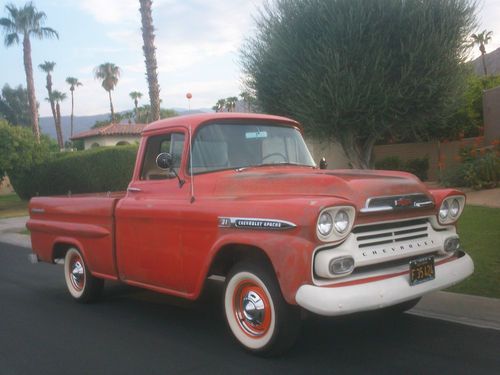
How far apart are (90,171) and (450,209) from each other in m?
22.9

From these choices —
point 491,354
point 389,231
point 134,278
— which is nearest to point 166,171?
point 134,278

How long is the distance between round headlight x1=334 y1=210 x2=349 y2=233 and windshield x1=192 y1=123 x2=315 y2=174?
1560 mm

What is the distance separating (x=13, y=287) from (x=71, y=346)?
3.48 metres

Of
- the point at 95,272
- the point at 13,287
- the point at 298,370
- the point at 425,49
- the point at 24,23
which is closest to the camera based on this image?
the point at 298,370

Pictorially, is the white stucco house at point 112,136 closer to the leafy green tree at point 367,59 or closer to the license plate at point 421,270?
the leafy green tree at point 367,59

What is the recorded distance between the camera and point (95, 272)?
6.44 meters

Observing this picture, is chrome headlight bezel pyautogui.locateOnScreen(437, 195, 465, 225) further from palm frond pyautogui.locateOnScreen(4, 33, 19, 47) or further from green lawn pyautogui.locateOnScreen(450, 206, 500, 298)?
palm frond pyautogui.locateOnScreen(4, 33, 19, 47)

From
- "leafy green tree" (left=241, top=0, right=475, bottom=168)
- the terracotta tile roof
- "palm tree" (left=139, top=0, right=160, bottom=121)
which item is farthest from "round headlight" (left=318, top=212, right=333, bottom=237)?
the terracotta tile roof

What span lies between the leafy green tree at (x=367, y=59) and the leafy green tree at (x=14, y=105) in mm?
60842

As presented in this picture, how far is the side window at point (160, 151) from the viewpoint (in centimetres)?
565

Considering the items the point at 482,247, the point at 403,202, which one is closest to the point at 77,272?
the point at 403,202

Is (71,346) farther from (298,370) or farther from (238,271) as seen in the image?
(298,370)

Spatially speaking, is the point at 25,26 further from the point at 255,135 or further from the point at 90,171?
the point at 255,135

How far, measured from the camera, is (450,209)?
5105mm
